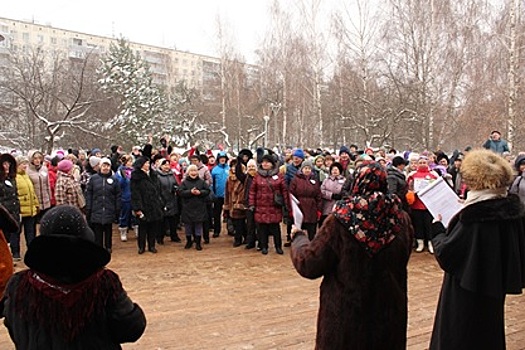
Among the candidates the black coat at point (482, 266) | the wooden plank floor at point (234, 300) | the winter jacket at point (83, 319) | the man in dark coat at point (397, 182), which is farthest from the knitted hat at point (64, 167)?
the black coat at point (482, 266)

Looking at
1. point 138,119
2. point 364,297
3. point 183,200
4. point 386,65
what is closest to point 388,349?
point 364,297

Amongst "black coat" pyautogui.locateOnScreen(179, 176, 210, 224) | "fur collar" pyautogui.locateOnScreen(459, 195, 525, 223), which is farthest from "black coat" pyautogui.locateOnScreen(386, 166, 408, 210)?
"fur collar" pyautogui.locateOnScreen(459, 195, 525, 223)

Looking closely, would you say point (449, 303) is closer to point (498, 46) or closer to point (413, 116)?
point (413, 116)

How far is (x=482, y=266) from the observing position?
2.89m

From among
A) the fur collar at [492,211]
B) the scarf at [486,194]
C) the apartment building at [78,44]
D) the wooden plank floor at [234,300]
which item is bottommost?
the wooden plank floor at [234,300]

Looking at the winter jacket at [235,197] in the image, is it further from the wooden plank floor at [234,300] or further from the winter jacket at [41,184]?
the winter jacket at [41,184]

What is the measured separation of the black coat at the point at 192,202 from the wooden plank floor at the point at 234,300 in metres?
0.64

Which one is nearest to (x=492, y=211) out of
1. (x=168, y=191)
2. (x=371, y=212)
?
(x=371, y=212)

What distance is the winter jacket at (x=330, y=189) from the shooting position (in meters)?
8.09

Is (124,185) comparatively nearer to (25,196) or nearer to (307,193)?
(25,196)

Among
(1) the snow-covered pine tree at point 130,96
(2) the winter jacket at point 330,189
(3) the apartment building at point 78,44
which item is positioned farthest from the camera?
(3) the apartment building at point 78,44

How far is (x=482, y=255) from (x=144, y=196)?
5.99 meters

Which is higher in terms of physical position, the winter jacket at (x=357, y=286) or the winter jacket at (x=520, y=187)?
the winter jacket at (x=520, y=187)

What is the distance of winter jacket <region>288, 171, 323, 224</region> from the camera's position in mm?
7867
